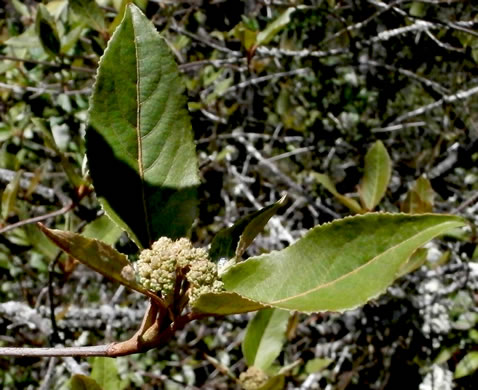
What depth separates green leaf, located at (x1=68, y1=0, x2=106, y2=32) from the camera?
5.37 ft

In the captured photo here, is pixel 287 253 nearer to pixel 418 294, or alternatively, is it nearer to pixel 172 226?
pixel 172 226

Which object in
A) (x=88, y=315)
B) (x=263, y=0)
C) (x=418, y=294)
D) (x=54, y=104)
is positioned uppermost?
(x=263, y=0)

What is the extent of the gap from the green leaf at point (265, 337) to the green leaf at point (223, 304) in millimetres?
835

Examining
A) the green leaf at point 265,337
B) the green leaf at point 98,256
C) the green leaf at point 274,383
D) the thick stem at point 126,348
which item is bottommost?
the green leaf at point 265,337

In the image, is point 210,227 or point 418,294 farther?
point 210,227

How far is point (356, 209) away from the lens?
5.10ft

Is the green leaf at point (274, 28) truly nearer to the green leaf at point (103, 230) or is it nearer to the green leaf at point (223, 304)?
the green leaf at point (103, 230)

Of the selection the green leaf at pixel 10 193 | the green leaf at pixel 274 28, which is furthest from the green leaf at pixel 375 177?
the green leaf at pixel 10 193

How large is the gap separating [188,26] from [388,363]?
5.88ft

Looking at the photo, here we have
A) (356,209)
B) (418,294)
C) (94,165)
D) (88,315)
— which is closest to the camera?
(94,165)

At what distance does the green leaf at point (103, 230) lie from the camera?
1.28 metres

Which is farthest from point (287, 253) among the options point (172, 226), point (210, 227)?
point (210, 227)

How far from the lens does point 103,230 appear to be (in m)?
1.31

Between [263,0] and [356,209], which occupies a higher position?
[263,0]
